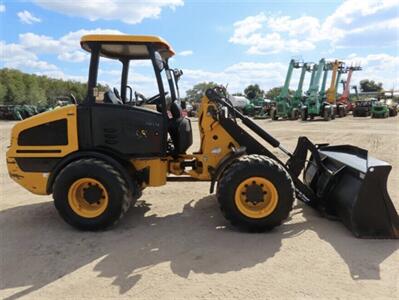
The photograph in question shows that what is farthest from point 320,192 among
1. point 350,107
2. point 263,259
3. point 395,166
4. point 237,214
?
point 350,107

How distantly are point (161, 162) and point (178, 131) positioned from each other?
54 centimetres

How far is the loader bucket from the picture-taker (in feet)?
15.2

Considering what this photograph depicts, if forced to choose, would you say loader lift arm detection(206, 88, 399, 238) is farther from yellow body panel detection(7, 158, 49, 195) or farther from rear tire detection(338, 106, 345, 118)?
rear tire detection(338, 106, 345, 118)

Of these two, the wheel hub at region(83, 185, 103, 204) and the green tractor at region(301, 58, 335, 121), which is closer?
the wheel hub at region(83, 185, 103, 204)

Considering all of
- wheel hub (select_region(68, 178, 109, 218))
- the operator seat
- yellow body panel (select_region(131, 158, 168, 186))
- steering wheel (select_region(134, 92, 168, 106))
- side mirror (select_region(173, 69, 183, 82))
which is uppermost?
side mirror (select_region(173, 69, 183, 82))

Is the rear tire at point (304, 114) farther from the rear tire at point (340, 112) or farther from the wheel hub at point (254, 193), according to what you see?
the wheel hub at point (254, 193)

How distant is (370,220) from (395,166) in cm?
564

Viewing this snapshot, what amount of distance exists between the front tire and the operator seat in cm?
106

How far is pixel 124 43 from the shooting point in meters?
5.22

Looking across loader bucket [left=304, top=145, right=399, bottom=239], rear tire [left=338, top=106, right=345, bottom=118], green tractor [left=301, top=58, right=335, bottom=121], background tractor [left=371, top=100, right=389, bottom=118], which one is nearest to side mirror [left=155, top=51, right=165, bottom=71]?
loader bucket [left=304, top=145, right=399, bottom=239]

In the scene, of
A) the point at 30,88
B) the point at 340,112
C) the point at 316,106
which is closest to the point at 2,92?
the point at 30,88

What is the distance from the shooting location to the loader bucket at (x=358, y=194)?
4.63m

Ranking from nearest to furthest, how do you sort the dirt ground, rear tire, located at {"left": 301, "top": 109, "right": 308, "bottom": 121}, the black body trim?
the dirt ground < the black body trim < rear tire, located at {"left": 301, "top": 109, "right": 308, "bottom": 121}

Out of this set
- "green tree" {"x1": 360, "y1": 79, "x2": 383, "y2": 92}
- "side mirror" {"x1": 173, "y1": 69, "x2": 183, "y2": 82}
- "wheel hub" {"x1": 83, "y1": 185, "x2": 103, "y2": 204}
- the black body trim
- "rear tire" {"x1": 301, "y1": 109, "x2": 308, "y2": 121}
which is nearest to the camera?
"wheel hub" {"x1": 83, "y1": 185, "x2": 103, "y2": 204}
